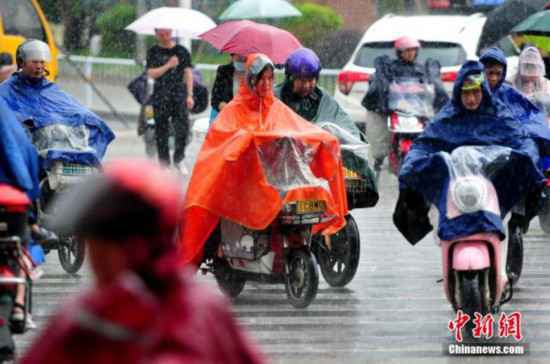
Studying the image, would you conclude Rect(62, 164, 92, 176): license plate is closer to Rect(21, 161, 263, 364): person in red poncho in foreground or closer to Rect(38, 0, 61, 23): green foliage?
Rect(21, 161, 263, 364): person in red poncho in foreground

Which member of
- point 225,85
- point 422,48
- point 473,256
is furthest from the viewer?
point 422,48

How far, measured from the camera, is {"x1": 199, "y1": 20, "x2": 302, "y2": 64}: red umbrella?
14031 mm

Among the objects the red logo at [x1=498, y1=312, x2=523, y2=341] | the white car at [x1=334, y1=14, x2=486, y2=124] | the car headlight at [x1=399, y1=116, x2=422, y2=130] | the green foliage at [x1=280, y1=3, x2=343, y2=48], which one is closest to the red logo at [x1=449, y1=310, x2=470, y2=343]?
the red logo at [x1=498, y1=312, x2=523, y2=341]

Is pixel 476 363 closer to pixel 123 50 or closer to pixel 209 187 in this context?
pixel 209 187

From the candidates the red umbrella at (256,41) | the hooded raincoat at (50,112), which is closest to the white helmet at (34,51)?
the hooded raincoat at (50,112)

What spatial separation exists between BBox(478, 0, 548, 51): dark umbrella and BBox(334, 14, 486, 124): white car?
Result: 0.33m

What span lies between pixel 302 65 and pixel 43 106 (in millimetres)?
1785

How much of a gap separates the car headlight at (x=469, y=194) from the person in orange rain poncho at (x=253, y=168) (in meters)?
1.44

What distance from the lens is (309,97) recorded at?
36.7 feet

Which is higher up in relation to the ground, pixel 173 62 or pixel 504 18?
pixel 173 62

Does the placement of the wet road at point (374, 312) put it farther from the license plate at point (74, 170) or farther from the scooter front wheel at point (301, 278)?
the license plate at point (74, 170)

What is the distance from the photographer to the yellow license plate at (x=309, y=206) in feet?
33.2

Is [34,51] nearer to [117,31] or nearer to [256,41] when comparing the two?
[256,41]

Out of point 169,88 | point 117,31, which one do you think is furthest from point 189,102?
point 117,31
